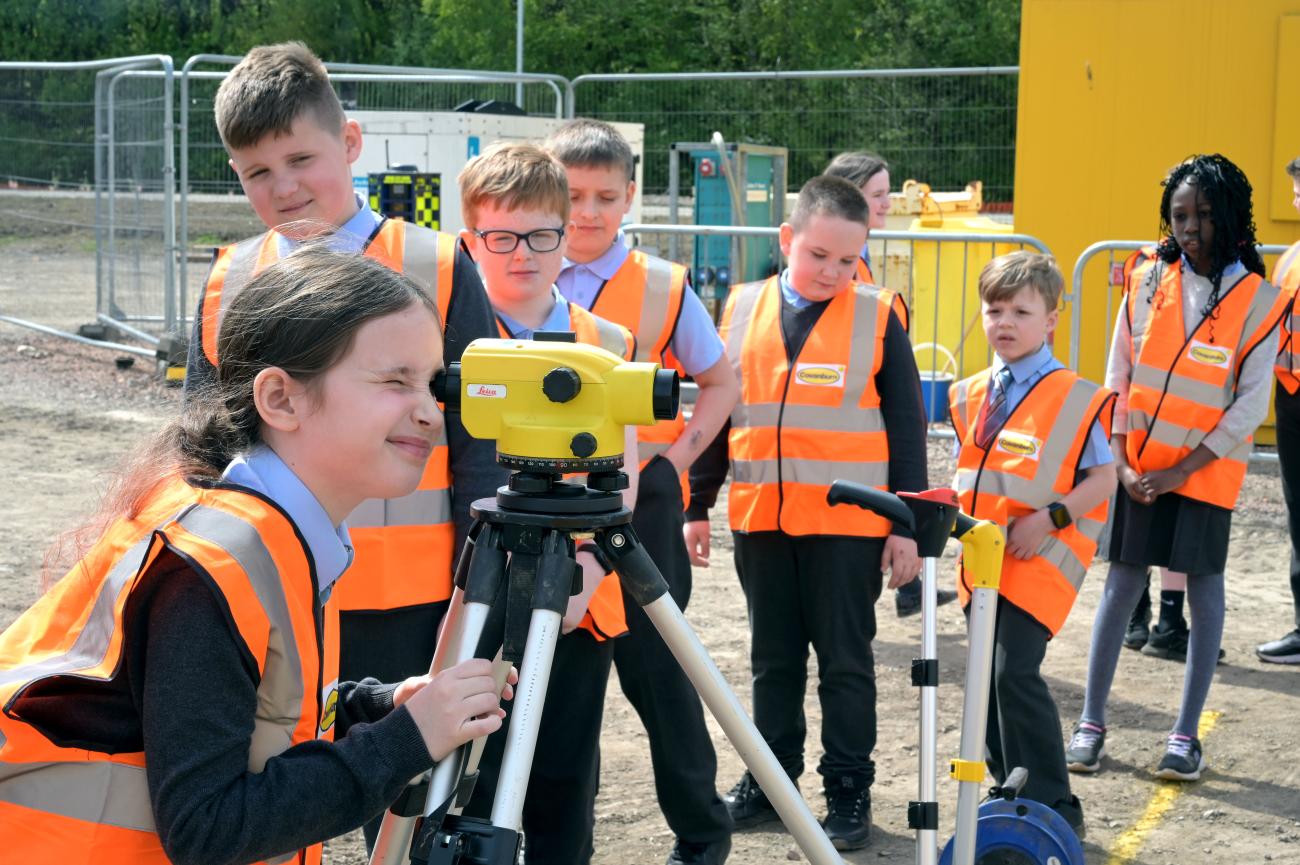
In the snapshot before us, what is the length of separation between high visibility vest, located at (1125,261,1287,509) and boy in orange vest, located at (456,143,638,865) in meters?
2.54

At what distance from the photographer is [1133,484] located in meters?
5.05

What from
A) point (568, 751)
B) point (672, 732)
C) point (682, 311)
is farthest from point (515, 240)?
point (672, 732)

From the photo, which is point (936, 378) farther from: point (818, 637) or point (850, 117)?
point (850, 117)

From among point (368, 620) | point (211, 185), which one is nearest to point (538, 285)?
point (368, 620)

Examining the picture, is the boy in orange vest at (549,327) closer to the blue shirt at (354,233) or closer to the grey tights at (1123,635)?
the blue shirt at (354,233)

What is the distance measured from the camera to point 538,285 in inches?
126

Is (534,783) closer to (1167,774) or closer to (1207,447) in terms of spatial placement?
(1167,774)

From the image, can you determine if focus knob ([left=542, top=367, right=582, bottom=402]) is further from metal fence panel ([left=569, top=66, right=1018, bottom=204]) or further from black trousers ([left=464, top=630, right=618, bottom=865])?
metal fence panel ([left=569, top=66, right=1018, bottom=204])

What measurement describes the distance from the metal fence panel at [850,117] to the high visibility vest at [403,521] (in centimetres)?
1259

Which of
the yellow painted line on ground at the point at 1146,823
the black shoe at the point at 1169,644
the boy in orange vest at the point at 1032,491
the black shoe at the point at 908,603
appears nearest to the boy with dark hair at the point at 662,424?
the boy in orange vest at the point at 1032,491

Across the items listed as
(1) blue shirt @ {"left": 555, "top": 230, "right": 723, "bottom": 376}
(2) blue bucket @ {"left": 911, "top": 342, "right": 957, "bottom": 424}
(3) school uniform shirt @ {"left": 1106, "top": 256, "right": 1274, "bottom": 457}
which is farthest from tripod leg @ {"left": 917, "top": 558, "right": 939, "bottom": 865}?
(2) blue bucket @ {"left": 911, "top": 342, "right": 957, "bottom": 424}

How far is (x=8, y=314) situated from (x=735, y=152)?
755 cm

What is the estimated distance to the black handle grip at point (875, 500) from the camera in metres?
2.81

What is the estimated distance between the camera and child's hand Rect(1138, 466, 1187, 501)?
4.98 metres
